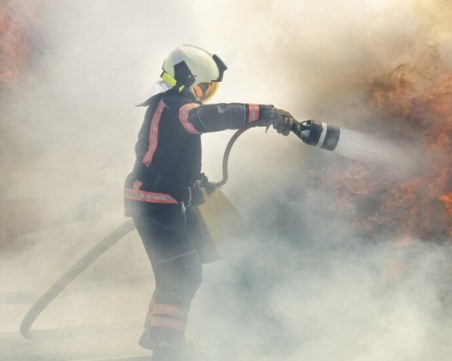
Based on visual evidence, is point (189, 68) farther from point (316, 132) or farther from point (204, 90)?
point (316, 132)

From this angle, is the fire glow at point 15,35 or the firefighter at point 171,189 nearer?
the firefighter at point 171,189

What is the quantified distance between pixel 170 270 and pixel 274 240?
203 centimetres

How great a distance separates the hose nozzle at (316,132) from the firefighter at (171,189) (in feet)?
2.33

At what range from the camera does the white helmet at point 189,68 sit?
416cm

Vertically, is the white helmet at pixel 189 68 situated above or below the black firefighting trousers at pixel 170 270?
above

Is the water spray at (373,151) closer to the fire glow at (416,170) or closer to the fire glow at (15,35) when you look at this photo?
the fire glow at (416,170)

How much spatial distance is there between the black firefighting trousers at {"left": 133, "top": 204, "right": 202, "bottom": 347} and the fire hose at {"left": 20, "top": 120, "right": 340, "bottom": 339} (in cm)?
38

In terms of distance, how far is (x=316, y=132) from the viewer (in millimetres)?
3932

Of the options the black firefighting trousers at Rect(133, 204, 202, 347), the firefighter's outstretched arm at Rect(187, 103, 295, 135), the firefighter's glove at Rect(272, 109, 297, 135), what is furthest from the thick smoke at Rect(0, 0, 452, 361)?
the firefighter's glove at Rect(272, 109, 297, 135)

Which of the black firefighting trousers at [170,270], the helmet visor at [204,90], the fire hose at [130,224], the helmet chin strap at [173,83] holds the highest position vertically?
→ the helmet visor at [204,90]

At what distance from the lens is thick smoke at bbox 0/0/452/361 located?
4.91 m

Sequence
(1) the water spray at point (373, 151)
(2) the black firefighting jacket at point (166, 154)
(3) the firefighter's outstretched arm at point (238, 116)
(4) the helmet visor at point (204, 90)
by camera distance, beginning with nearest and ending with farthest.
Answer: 1. (3) the firefighter's outstretched arm at point (238, 116)
2. (2) the black firefighting jacket at point (166, 154)
3. (4) the helmet visor at point (204, 90)
4. (1) the water spray at point (373, 151)

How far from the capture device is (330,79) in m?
6.23

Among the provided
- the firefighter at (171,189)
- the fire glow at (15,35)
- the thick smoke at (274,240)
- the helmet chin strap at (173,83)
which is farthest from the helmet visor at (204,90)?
the fire glow at (15,35)
